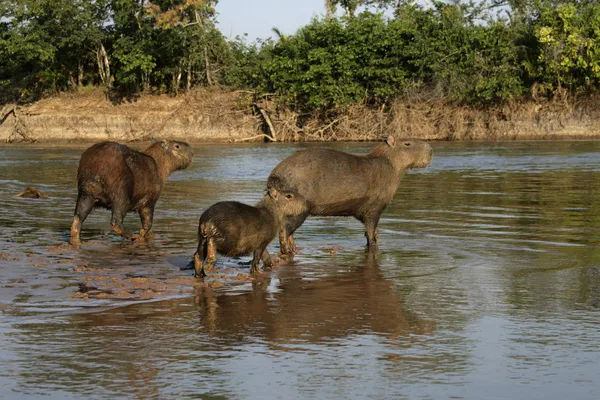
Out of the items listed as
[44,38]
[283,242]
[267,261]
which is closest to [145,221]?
[283,242]

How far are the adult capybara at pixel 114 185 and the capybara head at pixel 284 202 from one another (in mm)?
1960

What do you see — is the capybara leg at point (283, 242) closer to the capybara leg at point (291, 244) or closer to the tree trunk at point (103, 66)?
the capybara leg at point (291, 244)

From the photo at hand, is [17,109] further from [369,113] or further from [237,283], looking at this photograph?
[237,283]

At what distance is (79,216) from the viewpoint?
996 cm

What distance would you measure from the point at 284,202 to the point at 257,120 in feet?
102

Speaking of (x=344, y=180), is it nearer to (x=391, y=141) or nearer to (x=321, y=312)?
(x=391, y=141)

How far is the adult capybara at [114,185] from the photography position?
9914 millimetres

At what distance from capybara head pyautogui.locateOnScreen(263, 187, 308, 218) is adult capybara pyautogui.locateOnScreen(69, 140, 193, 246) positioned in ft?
6.43

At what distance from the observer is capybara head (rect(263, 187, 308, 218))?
339 inches

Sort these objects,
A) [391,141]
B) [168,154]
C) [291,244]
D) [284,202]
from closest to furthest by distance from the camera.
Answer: [284,202] → [291,244] → [391,141] → [168,154]

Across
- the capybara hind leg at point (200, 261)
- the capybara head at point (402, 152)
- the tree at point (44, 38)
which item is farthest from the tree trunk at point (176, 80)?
the capybara hind leg at point (200, 261)

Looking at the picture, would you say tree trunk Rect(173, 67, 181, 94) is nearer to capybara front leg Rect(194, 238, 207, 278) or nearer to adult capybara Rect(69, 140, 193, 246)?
adult capybara Rect(69, 140, 193, 246)

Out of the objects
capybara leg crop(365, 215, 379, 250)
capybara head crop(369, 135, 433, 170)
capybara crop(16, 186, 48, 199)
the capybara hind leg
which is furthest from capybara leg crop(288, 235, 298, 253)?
capybara crop(16, 186, 48, 199)

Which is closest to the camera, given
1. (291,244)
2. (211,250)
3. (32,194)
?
(211,250)
